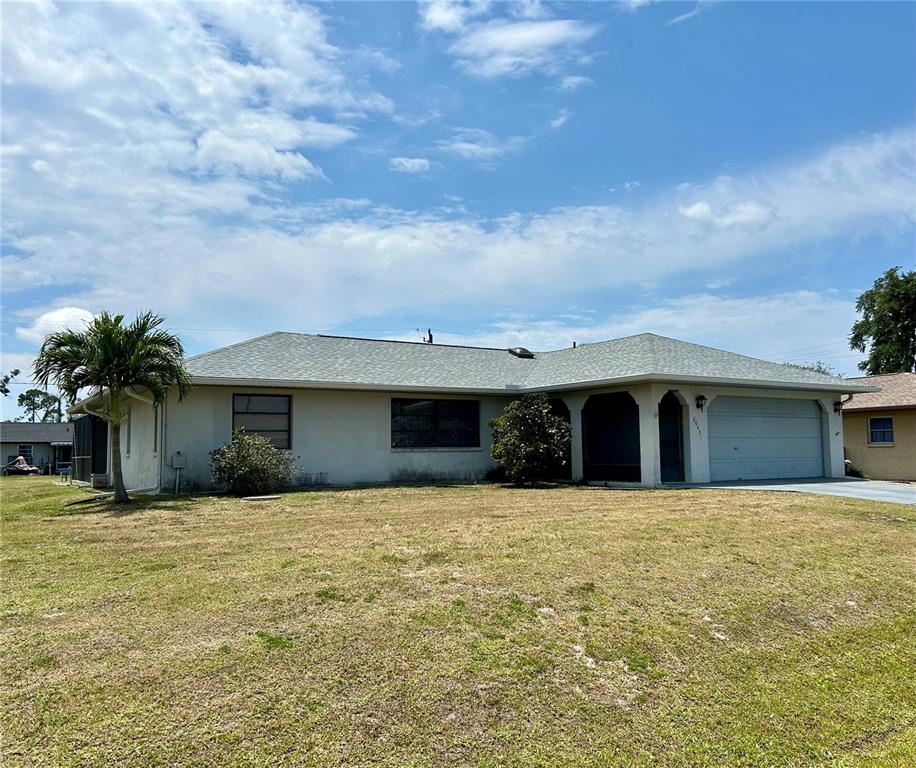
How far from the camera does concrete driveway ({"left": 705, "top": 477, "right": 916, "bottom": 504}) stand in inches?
518

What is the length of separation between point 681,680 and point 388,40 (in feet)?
36.1

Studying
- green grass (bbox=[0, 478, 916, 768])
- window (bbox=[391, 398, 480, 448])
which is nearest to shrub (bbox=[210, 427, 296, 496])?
window (bbox=[391, 398, 480, 448])

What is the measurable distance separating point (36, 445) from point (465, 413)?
136 feet

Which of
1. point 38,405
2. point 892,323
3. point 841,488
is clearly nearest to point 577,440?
point 841,488

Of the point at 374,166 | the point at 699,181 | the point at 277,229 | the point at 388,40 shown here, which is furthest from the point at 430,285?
the point at 388,40

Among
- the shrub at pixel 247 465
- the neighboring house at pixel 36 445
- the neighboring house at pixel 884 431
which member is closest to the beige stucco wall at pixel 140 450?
the shrub at pixel 247 465

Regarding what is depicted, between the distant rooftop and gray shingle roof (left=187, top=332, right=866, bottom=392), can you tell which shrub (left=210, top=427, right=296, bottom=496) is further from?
the distant rooftop

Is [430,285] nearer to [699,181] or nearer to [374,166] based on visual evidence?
[374,166]

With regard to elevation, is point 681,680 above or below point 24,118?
below

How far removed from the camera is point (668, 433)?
1725 cm

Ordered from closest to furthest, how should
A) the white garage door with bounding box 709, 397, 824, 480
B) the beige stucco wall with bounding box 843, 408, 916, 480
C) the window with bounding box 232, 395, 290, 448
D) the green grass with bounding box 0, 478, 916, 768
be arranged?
the green grass with bounding box 0, 478, 916, 768 < the window with bounding box 232, 395, 290, 448 < the white garage door with bounding box 709, 397, 824, 480 < the beige stucco wall with bounding box 843, 408, 916, 480

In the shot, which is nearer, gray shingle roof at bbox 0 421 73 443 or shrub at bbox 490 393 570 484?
shrub at bbox 490 393 570 484

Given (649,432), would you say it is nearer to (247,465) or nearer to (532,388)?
(532,388)

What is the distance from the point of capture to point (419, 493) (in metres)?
14.2
